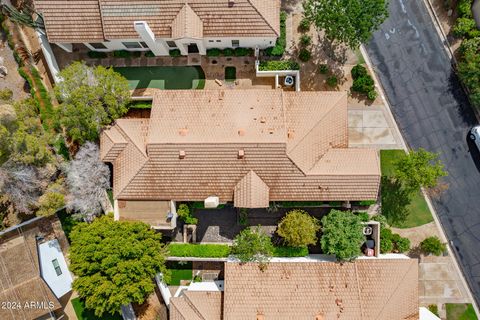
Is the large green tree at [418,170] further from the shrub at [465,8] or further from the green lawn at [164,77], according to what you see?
the green lawn at [164,77]

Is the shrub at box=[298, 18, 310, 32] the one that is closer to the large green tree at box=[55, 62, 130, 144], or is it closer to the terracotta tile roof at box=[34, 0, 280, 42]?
the terracotta tile roof at box=[34, 0, 280, 42]

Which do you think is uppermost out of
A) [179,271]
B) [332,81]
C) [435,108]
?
[332,81]

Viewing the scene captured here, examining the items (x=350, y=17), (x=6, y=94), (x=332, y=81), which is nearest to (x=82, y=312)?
(x=6, y=94)

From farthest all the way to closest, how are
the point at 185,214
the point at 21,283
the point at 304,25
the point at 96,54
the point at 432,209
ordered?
the point at 96,54, the point at 304,25, the point at 432,209, the point at 185,214, the point at 21,283

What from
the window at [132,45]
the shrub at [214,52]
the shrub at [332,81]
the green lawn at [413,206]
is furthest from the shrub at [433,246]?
the window at [132,45]

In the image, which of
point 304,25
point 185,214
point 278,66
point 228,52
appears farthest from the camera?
point 228,52

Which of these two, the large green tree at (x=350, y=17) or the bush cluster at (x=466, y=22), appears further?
the bush cluster at (x=466, y=22)

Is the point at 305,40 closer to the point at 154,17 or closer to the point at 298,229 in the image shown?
the point at 154,17
